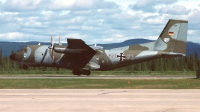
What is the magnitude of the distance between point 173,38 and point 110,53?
340 inches

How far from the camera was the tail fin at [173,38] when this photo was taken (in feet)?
181

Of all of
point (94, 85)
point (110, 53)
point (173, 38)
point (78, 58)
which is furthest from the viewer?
point (173, 38)

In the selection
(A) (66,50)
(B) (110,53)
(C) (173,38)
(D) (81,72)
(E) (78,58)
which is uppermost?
(C) (173,38)

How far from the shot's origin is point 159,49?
181 feet

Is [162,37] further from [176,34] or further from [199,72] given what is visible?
[199,72]

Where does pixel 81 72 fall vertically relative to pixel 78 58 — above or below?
below

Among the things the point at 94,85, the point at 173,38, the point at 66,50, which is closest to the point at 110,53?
the point at 66,50

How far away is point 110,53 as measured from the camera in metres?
55.0

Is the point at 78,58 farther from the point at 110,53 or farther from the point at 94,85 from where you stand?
the point at 94,85

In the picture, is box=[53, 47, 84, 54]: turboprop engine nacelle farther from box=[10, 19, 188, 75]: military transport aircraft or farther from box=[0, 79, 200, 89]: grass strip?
box=[0, 79, 200, 89]: grass strip

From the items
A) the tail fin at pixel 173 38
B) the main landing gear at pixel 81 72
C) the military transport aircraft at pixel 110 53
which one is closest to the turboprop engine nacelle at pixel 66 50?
the military transport aircraft at pixel 110 53

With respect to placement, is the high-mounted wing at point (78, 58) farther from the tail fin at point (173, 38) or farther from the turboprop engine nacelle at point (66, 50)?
the tail fin at point (173, 38)

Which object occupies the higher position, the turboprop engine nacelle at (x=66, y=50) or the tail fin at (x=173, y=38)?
the tail fin at (x=173, y=38)

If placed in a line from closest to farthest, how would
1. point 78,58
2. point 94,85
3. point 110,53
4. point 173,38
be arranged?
point 94,85 → point 78,58 → point 110,53 → point 173,38
